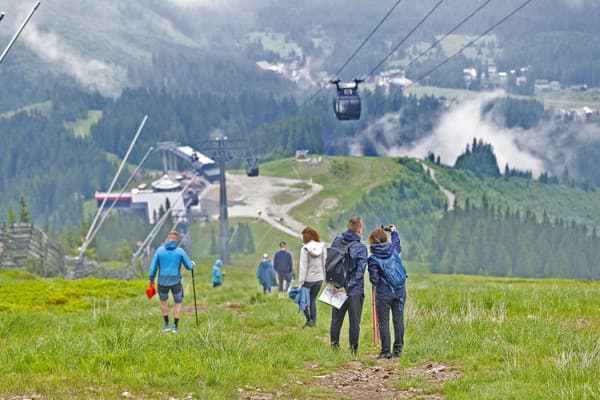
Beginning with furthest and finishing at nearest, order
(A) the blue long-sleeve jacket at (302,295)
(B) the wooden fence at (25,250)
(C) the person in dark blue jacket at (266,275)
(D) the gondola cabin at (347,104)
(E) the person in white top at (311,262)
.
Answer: (B) the wooden fence at (25,250) → (D) the gondola cabin at (347,104) → (C) the person in dark blue jacket at (266,275) → (A) the blue long-sleeve jacket at (302,295) → (E) the person in white top at (311,262)

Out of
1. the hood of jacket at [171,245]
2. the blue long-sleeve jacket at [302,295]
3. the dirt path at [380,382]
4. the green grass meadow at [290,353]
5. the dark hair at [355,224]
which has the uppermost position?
the dark hair at [355,224]

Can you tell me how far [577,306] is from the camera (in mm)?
22438

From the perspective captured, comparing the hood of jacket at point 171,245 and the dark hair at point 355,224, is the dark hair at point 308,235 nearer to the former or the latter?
the dark hair at point 355,224

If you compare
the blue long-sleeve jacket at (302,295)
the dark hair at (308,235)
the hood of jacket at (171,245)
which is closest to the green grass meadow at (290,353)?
the blue long-sleeve jacket at (302,295)

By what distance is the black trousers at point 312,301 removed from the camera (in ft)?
70.8

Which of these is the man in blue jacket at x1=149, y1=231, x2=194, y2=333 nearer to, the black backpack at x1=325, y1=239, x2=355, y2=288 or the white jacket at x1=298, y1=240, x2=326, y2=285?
the white jacket at x1=298, y1=240, x2=326, y2=285

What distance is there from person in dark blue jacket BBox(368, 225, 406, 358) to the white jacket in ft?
11.6

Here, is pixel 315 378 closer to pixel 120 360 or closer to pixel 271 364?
pixel 271 364

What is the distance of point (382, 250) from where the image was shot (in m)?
17.6

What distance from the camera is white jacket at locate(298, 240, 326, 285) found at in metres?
21.1

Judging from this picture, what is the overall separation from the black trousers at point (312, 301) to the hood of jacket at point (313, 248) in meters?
0.78

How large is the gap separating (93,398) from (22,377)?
1898mm

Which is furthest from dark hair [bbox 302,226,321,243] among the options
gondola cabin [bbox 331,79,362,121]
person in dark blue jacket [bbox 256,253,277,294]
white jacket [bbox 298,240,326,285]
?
gondola cabin [bbox 331,79,362,121]

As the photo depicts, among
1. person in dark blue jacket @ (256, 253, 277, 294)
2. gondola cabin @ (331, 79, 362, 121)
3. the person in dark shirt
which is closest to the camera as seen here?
the person in dark shirt
